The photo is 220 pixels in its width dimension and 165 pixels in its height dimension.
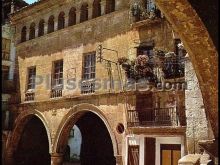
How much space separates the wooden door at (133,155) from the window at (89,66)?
4297 mm

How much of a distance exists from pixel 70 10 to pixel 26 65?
15.5 feet

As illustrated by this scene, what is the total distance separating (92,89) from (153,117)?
373 cm

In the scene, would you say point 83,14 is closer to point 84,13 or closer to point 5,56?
point 84,13

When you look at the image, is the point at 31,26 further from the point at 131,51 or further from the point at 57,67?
the point at 131,51

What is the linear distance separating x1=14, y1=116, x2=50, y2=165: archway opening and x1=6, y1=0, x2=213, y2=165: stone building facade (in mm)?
61

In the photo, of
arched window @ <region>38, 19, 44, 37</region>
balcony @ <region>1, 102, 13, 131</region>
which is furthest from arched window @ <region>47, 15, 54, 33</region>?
balcony @ <region>1, 102, 13, 131</region>

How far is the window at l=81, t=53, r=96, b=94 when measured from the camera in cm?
1744

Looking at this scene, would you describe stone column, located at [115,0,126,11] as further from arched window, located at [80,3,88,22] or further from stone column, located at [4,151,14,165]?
stone column, located at [4,151,14,165]

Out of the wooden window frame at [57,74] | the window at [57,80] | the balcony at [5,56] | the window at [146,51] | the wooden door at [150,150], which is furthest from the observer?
the balcony at [5,56]

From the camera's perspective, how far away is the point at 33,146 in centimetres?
2250

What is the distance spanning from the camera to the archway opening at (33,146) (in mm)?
21922

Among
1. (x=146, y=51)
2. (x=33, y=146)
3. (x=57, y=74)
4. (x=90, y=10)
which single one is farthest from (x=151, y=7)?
(x=33, y=146)

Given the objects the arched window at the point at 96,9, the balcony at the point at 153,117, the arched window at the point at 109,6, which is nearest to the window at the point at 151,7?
the arched window at the point at 109,6

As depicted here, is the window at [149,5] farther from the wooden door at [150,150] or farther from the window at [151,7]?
the wooden door at [150,150]
